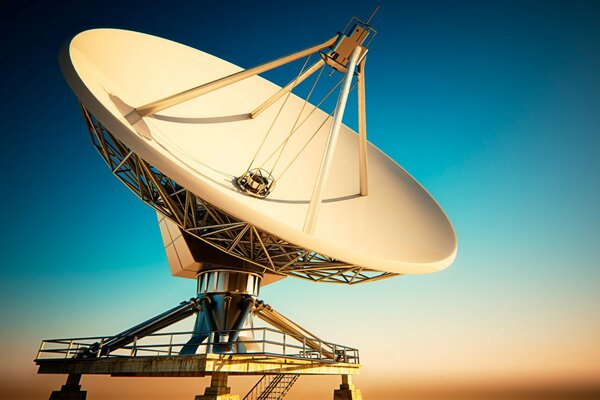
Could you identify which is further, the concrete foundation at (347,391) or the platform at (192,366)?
the concrete foundation at (347,391)

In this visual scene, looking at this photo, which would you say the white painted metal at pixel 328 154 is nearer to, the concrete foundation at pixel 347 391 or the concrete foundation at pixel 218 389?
the concrete foundation at pixel 218 389

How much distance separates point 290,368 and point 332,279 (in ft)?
10.7

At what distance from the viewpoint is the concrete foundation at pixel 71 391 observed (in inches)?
528

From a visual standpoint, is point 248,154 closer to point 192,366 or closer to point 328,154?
point 328,154

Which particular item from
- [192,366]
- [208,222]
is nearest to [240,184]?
[208,222]

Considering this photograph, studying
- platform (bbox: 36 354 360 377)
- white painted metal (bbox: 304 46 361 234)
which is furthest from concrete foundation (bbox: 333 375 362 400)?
white painted metal (bbox: 304 46 361 234)

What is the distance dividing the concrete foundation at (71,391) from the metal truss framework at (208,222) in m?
6.94

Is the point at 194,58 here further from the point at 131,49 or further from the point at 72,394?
the point at 72,394

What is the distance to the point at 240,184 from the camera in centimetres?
1380

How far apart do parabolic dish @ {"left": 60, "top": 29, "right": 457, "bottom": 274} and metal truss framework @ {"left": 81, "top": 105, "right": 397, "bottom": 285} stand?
0.72 m

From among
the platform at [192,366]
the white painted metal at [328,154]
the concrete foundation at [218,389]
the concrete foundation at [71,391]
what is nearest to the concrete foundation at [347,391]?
the platform at [192,366]

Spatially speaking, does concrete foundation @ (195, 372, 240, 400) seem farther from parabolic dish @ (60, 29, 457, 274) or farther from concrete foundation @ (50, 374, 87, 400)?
concrete foundation @ (50, 374, 87, 400)

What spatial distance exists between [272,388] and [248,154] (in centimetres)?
966

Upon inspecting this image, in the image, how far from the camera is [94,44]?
1228cm
